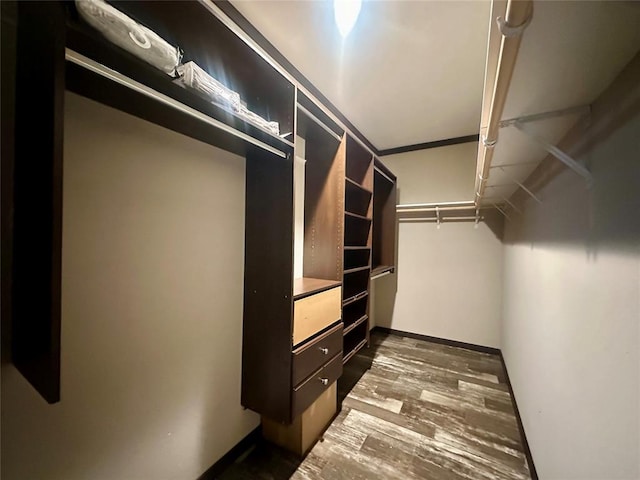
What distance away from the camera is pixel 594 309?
0.82m

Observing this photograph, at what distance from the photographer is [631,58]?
61cm

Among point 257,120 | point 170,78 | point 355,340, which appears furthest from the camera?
point 355,340

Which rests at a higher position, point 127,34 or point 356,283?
point 127,34

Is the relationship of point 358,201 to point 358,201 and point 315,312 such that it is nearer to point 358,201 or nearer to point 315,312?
point 358,201

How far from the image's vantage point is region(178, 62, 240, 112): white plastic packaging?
0.88 m

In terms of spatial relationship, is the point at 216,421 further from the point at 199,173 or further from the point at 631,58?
the point at 631,58

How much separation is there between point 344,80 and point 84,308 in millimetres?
2146

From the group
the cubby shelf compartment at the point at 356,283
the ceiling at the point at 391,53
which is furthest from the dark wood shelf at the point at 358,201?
the ceiling at the point at 391,53

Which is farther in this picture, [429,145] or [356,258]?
[429,145]

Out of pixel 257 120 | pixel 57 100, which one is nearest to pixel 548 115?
pixel 257 120

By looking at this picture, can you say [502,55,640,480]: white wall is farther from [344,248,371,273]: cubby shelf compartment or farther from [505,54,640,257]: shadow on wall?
[344,248,371,273]: cubby shelf compartment

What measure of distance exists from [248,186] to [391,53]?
1.32 meters

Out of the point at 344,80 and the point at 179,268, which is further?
the point at 344,80

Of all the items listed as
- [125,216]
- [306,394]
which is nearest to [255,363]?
[306,394]
